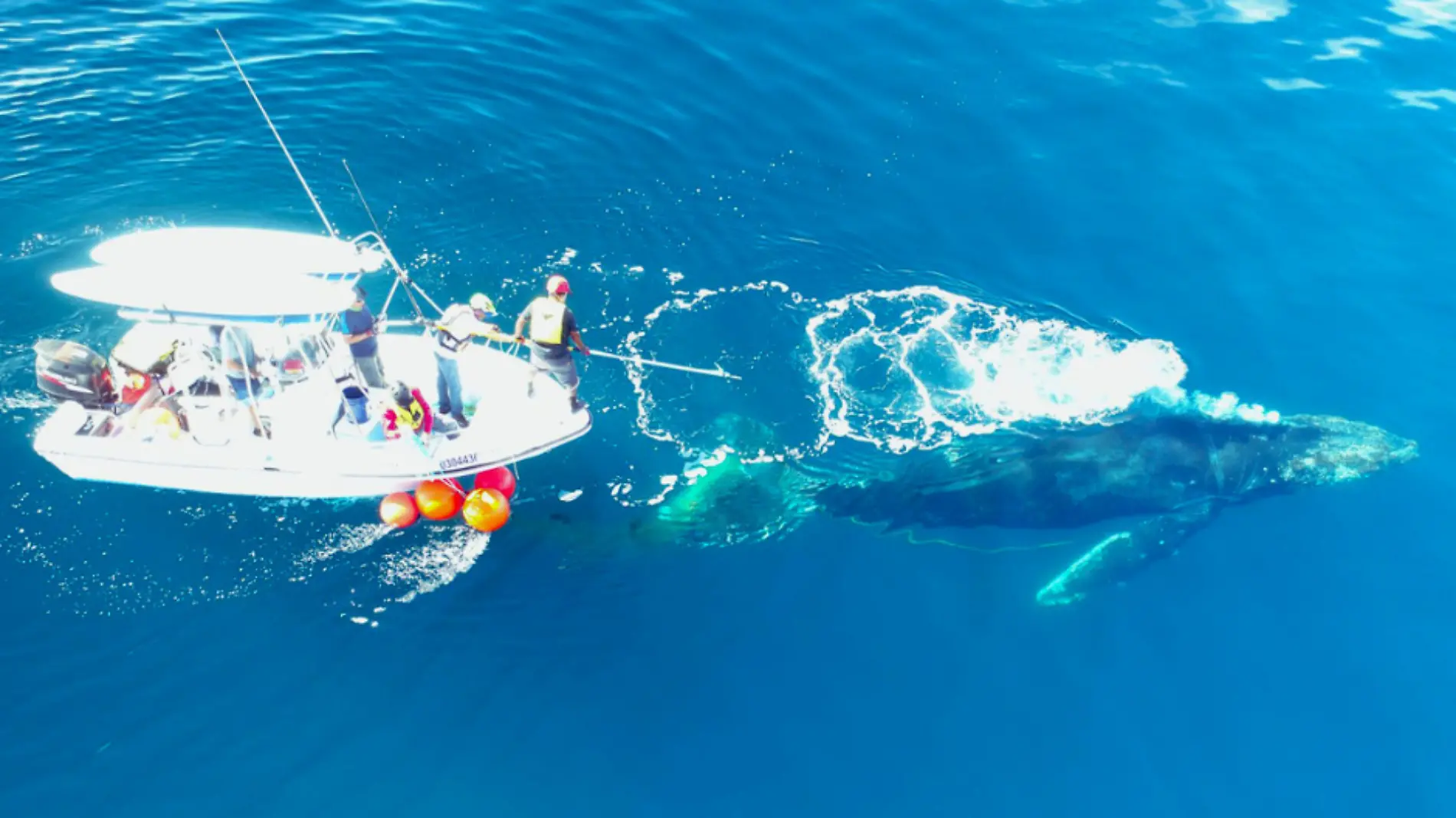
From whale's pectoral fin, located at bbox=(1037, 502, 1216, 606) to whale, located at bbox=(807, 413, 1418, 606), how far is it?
0.9 inches

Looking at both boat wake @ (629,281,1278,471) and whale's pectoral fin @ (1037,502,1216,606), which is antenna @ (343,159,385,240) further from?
whale's pectoral fin @ (1037,502,1216,606)

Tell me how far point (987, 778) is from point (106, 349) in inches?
788

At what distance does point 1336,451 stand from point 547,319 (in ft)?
58.5

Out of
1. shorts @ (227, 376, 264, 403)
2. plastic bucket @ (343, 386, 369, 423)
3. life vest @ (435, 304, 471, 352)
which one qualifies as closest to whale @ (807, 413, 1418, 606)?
life vest @ (435, 304, 471, 352)

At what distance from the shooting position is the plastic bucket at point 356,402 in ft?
59.3

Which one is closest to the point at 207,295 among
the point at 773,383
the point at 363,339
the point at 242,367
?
the point at 242,367

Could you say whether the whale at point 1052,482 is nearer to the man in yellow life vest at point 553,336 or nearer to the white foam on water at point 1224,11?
the man in yellow life vest at point 553,336

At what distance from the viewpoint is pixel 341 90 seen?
28.0m

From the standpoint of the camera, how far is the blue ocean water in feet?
55.7

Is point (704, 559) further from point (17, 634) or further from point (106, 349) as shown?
point (106, 349)

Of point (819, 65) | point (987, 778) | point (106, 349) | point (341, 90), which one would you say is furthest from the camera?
point (819, 65)

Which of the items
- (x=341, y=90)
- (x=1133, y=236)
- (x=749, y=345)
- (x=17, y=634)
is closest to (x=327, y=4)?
(x=341, y=90)

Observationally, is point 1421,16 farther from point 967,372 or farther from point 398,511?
point 398,511

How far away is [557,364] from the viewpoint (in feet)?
63.1
